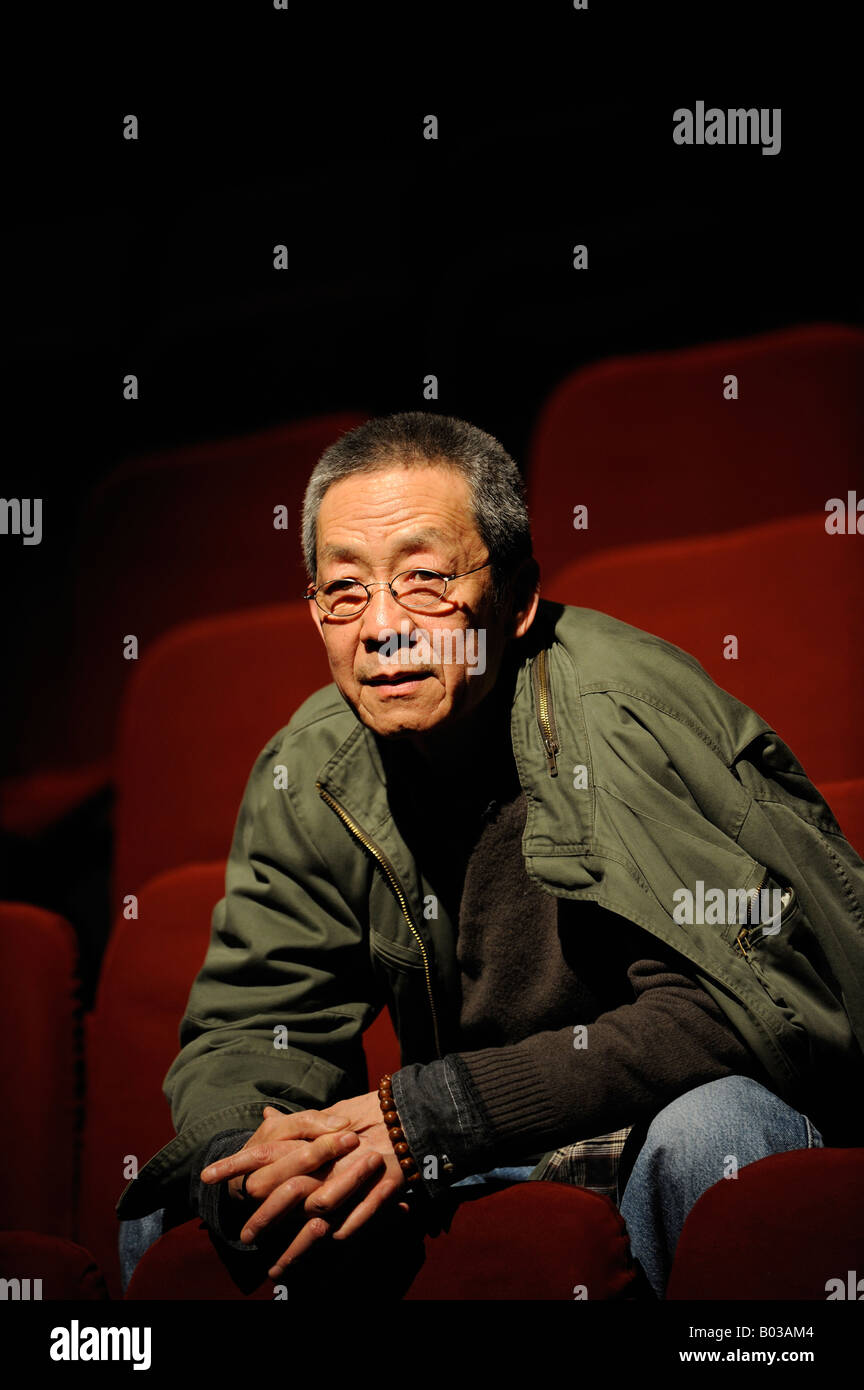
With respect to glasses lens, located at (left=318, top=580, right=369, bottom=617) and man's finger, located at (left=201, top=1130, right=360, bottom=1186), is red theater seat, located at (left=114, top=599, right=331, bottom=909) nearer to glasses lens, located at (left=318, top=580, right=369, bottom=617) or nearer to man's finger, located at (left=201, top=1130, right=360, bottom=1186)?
glasses lens, located at (left=318, top=580, right=369, bottom=617)

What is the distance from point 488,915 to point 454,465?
48 cm

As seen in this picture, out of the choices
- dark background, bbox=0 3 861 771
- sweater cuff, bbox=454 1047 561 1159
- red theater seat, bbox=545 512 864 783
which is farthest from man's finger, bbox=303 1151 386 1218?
dark background, bbox=0 3 861 771

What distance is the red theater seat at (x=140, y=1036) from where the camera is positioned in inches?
64.7

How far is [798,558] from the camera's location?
5.63ft

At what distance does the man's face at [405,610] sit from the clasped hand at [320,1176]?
383mm

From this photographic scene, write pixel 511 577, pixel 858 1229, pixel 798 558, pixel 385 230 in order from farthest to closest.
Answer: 1. pixel 385 230
2. pixel 798 558
3. pixel 511 577
4. pixel 858 1229

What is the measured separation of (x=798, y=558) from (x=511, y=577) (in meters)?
0.63

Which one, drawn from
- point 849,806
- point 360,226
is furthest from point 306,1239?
point 360,226

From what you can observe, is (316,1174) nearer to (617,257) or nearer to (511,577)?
(511,577)

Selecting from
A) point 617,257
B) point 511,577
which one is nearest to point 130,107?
point 617,257

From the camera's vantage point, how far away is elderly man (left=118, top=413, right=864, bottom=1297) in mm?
1059

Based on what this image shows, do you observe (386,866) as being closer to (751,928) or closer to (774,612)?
(751,928)

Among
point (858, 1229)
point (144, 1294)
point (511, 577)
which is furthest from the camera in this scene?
point (511, 577)

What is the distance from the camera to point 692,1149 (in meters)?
1.03
